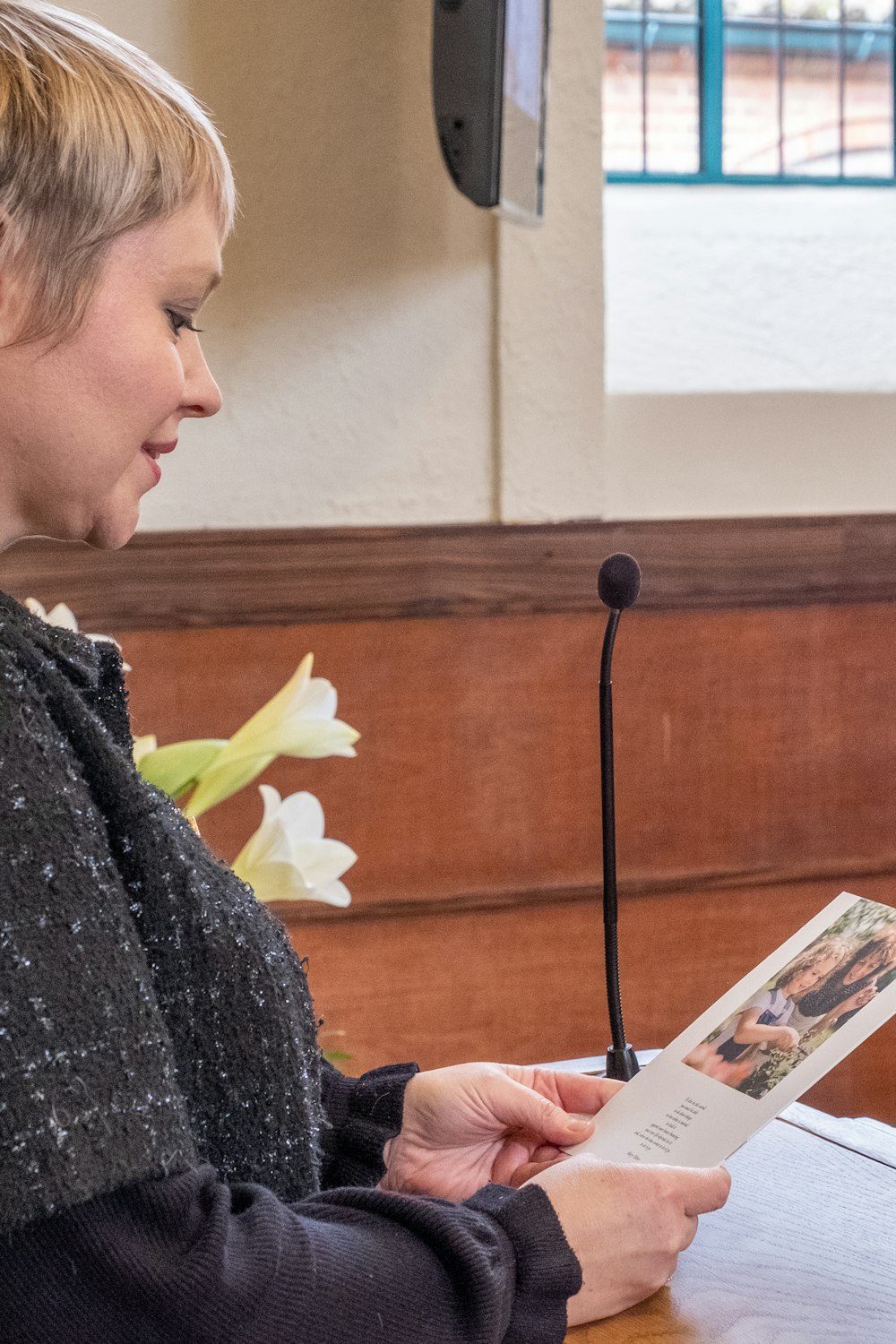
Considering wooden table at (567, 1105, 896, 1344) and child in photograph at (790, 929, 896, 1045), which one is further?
child in photograph at (790, 929, 896, 1045)

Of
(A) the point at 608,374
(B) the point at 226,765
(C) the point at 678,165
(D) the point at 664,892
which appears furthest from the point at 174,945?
(C) the point at 678,165

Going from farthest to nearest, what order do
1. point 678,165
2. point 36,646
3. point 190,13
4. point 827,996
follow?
point 678,165, point 190,13, point 827,996, point 36,646

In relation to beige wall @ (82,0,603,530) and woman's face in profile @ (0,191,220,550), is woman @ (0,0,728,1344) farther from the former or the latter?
beige wall @ (82,0,603,530)

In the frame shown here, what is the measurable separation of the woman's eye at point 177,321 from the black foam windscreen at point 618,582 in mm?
438

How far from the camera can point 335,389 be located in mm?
2576

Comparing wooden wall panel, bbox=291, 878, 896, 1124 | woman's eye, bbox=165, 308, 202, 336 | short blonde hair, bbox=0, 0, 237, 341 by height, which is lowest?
wooden wall panel, bbox=291, 878, 896, 1124

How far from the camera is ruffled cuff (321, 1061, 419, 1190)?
1097 mm

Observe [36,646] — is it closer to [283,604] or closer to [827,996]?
[827,996]

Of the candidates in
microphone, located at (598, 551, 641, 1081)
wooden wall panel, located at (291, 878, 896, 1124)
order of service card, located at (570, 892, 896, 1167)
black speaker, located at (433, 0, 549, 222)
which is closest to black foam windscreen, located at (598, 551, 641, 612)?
microphone, located at (598, 551, 641, 1081)

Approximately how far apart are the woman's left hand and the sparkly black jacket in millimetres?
144

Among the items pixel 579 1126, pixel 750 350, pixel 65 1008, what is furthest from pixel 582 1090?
pixel 750 350

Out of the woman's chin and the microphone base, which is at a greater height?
the woman's chin

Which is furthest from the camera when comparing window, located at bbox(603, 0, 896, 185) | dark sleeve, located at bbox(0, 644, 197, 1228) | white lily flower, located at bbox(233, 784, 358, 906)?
window, located at bbox(603, 0, 896, 185)

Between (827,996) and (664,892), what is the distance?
5.86 feet
